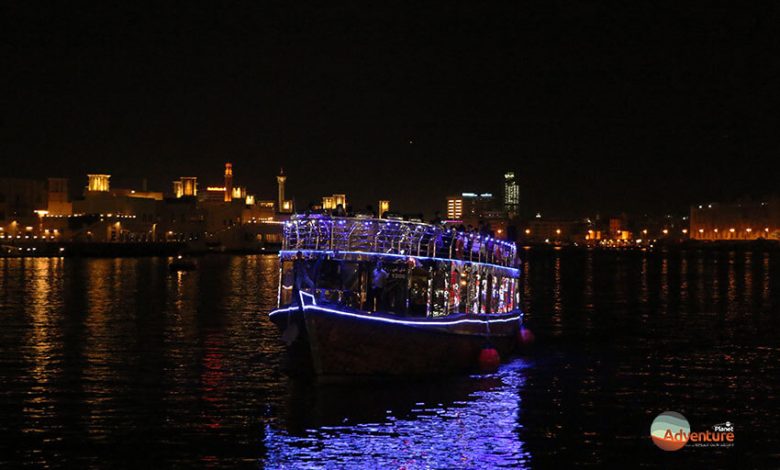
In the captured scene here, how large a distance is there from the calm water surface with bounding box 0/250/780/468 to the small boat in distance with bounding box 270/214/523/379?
2.20ft

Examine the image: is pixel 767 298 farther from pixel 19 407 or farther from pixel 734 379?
pixel 19 407

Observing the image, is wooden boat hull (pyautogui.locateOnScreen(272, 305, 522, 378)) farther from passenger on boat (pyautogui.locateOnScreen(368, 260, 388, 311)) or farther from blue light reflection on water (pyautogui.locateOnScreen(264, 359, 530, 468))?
passenger on boat (pyautogui.locateOnScreen(368, 260, 388, 311))

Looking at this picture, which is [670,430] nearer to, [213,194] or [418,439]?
[418,439]

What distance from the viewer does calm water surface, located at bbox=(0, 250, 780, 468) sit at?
15.1 meters

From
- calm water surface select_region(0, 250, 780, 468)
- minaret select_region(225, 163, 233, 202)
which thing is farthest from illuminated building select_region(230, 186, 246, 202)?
calm water surface select_region(0, 250, 780, 468)

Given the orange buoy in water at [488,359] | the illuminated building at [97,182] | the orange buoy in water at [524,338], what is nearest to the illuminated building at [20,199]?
the illuminated building at [97,182]

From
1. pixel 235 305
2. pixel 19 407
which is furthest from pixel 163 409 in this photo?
pixel 235 305

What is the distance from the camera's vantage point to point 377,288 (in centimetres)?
2145

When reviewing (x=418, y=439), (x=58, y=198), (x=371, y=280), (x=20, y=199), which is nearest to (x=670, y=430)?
(x=418, y=439)

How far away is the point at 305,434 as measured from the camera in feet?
53.0

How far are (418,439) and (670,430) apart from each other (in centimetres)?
481

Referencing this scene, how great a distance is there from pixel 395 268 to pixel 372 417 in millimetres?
4985

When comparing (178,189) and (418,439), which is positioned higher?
(178,189)

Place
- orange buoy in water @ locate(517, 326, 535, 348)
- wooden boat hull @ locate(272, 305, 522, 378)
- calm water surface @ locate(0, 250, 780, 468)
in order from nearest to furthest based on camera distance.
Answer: calm water surface @ locate(0, 250, 780, 468), wooden boat hull @ locate(272, 305, 522, 378), orange buoy in water @ locate(517, 326, 535, 348)
